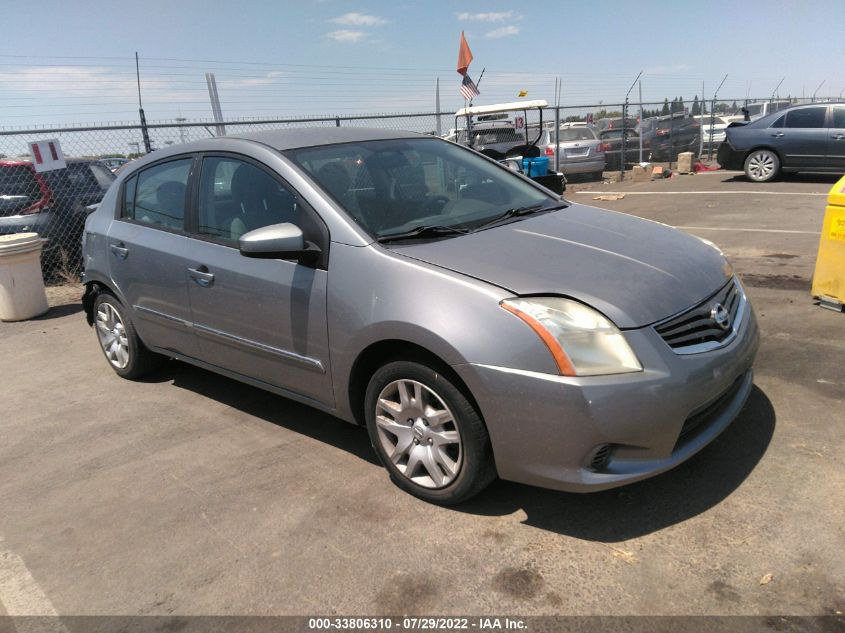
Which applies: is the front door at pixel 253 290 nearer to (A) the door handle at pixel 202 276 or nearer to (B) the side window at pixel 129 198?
(A) the door handle at pixel 202 276

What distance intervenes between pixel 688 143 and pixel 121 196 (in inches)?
740

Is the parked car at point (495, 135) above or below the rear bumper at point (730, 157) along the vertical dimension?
above

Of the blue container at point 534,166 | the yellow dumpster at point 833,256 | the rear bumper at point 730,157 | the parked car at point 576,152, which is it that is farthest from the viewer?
the parked car at point 576,152

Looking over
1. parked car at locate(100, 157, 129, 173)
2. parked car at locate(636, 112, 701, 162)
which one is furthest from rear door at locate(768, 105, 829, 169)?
parked car at locate(100, 157, 129, 173)

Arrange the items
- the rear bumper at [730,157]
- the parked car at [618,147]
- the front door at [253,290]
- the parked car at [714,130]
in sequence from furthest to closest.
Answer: the parked car at [714,130]
the parked car at [618,147]
the rear bumper at [730,157]
the front door at [253,290]

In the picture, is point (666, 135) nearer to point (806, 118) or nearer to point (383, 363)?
point (806, 118)

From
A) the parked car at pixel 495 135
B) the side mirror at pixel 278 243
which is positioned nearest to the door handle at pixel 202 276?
the side mirror at pixel 278 243

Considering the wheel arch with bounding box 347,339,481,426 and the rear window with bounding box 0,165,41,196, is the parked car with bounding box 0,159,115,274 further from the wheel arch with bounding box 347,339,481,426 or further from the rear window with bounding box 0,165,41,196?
the wheel arch with bounding box 347,339,481,426

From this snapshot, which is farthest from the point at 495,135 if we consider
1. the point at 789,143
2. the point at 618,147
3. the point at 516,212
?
the point at 516,212

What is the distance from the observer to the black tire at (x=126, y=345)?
15.5 ft

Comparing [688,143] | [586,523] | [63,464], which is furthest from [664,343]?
[688,143]

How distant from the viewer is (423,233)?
321cm

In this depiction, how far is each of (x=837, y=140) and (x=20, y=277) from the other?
45.7 ft

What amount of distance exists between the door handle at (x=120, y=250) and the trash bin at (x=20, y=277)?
3.06 metres
